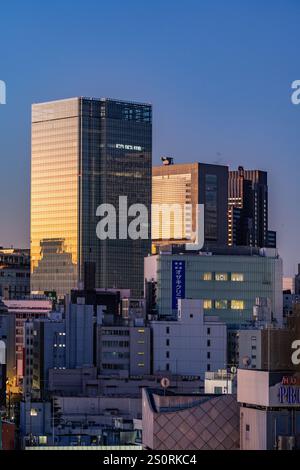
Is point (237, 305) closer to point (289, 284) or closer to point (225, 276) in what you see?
point (225, 276)

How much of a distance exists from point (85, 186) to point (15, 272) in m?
5.96

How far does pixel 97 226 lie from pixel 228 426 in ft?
227

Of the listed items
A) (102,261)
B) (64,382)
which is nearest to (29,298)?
(102,261)

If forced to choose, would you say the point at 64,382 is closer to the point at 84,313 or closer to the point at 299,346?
the point at 84,313

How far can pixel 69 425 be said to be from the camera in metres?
35.9

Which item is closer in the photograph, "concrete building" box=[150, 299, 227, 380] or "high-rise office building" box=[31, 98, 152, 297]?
"concrete building" box=[150, 299, 227, 380]

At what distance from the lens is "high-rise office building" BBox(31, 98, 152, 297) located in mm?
89062

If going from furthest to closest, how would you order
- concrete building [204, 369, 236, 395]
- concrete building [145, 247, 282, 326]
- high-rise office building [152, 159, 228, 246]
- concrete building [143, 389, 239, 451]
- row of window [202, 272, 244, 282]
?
high-rise office building [152, 159, 228, 246], row of window [202, 272, 244, 282], concrete building [145, 247, 282, 326], concrete building [204, 369, 236, 395], concrete building [143, 389, 239, 451]

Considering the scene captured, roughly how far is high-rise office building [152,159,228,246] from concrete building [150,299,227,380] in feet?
99.9

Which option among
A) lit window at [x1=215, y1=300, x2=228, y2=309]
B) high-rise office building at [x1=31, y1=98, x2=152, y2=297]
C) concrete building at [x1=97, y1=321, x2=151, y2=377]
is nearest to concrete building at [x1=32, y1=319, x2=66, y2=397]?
concrete building at [x1=97, y1=321, x2=151, y2=377]

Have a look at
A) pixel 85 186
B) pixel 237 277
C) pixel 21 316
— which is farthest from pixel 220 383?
pixel 85 186

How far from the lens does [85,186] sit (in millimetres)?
91375

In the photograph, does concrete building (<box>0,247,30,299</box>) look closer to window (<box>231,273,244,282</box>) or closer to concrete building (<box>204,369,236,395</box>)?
window (<box>231,273,244,282</box>)

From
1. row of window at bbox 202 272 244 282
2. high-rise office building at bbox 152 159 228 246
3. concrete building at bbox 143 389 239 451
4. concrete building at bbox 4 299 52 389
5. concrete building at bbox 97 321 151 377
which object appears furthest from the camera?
high-rise office building at bbox 152 159 228 246
